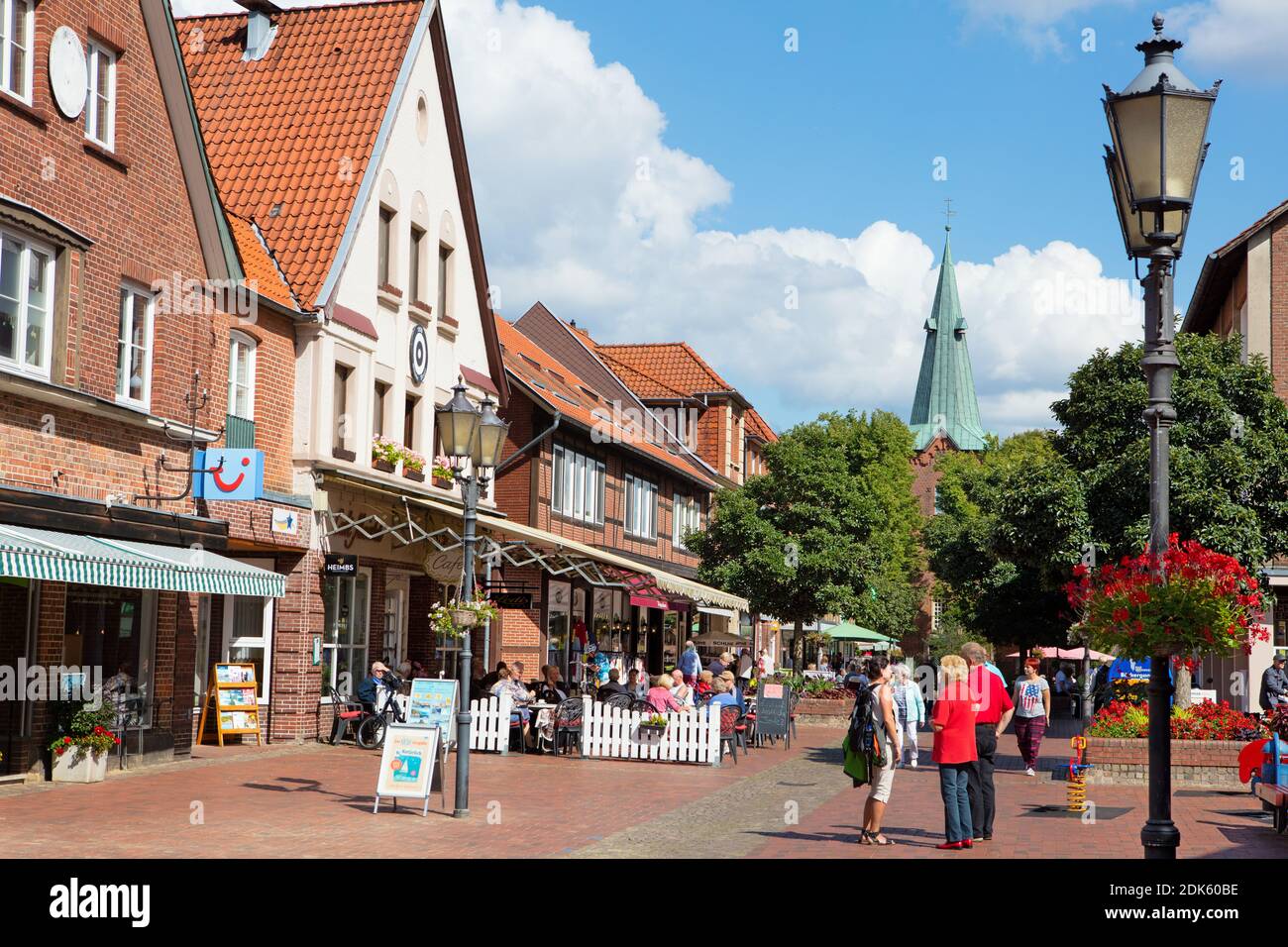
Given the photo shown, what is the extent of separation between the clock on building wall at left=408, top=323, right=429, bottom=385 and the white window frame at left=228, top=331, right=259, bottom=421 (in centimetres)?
531

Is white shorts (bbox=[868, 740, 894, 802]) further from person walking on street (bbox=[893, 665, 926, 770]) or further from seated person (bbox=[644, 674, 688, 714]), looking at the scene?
person walking on street (bbox=[893, 665, 926, 770])

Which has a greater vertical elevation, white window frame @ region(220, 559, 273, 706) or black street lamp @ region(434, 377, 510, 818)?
black street lamp @ region(434, 377, 510, 818)

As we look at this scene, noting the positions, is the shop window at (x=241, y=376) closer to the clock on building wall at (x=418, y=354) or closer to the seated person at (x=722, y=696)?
the clock on building wall at (x=418, y=354)

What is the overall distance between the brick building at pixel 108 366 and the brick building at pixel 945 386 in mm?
103400

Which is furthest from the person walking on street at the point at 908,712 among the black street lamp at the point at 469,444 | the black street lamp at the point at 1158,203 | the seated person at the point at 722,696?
the black street lamp at the point at 1158,203

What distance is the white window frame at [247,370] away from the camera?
21797mm

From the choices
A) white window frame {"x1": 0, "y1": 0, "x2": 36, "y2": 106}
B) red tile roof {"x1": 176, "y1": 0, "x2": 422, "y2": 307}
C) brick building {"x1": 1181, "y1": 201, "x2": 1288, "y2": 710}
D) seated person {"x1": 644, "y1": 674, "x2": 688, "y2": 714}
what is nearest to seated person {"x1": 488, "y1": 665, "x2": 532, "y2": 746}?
seated person {"x1": 644, "y1": 674, "x2": 688, "y2": 714}

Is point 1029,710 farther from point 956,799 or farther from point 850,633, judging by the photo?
point 850,633

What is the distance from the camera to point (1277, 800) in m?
14.0

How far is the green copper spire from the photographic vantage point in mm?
124438

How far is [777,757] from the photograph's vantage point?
2455 cm

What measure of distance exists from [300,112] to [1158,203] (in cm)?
2148

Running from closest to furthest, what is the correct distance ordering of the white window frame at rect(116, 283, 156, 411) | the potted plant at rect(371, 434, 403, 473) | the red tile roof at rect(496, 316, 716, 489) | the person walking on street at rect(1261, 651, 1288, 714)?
the white window frame at rect(116, 283, 156, 411) < the person walking on street at rect(1261, 651, 1288, 714) < the potted plant at rect(371, 434, 403, 473) < the red tile roof at rect(496, 316, 716, 489)
